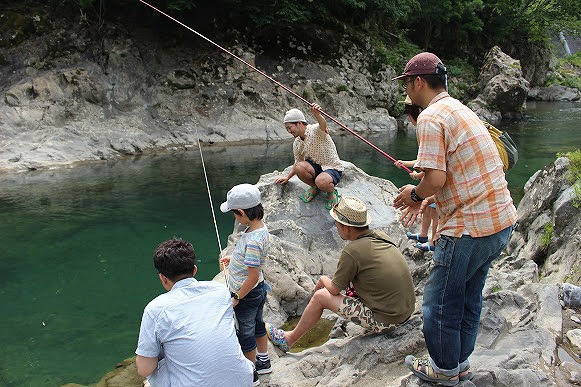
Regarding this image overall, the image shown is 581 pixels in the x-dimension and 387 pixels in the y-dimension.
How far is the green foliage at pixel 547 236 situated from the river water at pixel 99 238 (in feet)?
15.5

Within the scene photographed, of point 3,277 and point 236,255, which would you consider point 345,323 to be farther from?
point 3,277

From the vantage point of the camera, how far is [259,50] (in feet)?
70.1

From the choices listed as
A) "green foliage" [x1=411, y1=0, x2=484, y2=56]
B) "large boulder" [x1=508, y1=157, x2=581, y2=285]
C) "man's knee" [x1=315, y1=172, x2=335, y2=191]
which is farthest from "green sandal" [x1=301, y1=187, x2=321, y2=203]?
"green foliage" [x1=411, y1=0, x2=484, y2=56]

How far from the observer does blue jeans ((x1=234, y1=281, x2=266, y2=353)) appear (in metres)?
4.00

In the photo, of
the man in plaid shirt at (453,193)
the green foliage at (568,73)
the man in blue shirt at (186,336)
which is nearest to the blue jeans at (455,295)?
the man in plaid shirt at (453,193)

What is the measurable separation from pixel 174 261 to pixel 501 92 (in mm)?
25628

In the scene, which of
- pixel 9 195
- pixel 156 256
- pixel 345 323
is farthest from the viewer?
pixel 9 195

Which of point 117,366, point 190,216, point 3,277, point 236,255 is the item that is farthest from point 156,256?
point 190,216

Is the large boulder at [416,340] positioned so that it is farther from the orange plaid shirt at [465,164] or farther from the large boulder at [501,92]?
the large boulder at [501,92]

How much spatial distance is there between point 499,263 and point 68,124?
13814mm

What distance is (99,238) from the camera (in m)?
9.45

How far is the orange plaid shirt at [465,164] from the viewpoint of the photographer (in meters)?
2.79

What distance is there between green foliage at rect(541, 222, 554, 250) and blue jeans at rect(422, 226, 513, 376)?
3982 millimetres

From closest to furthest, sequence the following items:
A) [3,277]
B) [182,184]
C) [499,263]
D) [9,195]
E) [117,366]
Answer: [117,366]
[499,263]
[3,277]
[9,195]
[182,184]
